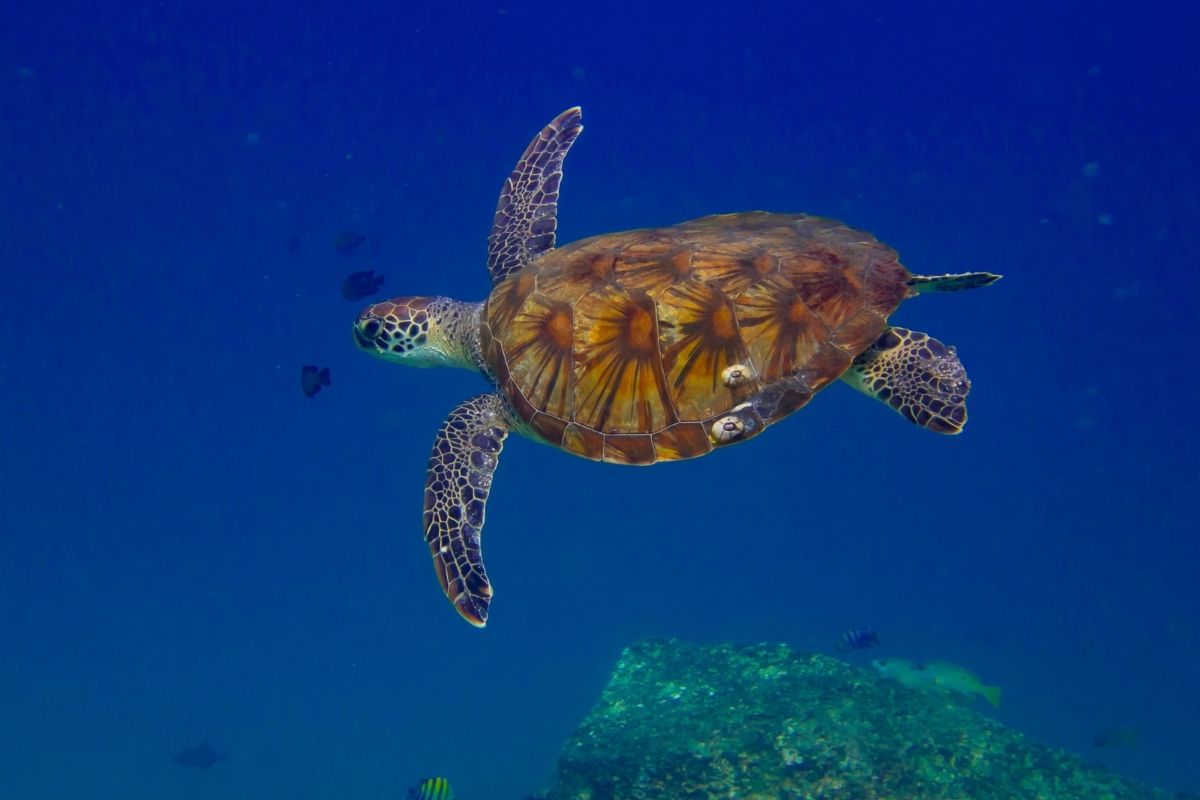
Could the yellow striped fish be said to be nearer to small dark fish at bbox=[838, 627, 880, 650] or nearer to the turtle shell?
the turtle shell

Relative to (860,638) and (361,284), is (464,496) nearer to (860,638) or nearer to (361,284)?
(361,284)

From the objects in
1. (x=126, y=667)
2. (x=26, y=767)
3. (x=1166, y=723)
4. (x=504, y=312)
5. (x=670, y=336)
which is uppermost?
(x=126, y=667)

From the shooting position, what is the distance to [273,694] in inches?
890

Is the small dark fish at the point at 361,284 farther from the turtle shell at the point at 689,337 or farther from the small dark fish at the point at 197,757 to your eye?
the small dark fish at the point at 197,757

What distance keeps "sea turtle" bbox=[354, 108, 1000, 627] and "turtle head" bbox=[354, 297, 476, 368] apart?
111cm

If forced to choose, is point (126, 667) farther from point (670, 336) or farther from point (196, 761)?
point (670, 336)

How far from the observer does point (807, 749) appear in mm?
6027

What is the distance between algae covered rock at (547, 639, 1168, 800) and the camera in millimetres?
5852

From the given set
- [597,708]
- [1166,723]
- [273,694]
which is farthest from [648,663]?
[1166,723]

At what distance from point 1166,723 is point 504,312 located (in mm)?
24704

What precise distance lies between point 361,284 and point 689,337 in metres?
5.71

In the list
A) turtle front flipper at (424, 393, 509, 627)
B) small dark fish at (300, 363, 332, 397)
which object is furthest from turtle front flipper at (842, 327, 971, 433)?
small dark fish at (300, 363, 332, 397)

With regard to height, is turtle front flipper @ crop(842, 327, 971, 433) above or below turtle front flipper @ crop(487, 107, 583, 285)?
below

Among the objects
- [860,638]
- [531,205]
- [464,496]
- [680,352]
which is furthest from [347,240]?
[860,638]
